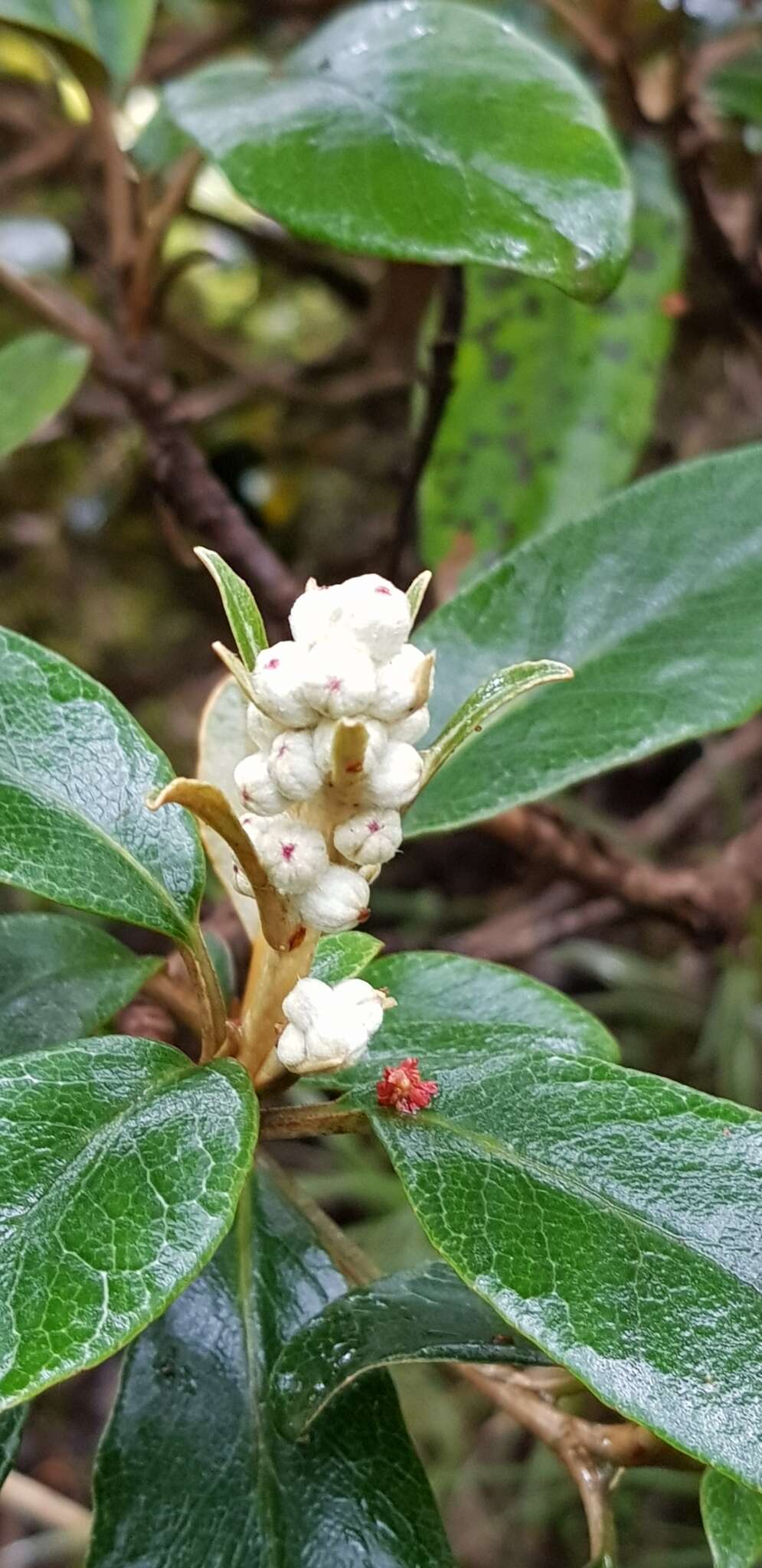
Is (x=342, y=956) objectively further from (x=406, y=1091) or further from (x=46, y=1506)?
(x=46, y=1506)

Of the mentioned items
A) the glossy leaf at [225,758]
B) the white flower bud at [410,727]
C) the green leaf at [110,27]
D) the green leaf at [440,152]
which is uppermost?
the green leaf at [110,27]

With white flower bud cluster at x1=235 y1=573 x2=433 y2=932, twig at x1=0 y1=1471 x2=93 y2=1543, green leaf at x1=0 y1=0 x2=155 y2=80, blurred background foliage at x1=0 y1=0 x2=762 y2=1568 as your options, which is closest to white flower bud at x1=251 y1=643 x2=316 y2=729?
white flower bud cluster at x1=235 y1=573 x2=433 y2=932

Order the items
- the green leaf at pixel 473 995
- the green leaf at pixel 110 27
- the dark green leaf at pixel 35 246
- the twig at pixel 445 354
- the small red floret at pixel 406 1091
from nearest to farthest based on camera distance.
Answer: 1. the small red floret at pixel 406 1091
2. the green leaf at pixel 473 995
3. the twig at pixel 445 354
4. the green leaf at pixel 110 27
5. the dark green leaf at pixel 35 246

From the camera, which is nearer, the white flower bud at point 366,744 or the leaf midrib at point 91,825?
the white flower bud at point 366,744

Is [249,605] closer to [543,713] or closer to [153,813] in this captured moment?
[153,813]

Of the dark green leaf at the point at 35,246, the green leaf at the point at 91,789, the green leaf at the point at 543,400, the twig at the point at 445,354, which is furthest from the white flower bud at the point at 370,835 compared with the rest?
the dark green leaf at the point at 35,246

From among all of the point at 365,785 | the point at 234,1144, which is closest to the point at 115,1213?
the point at 234,1144

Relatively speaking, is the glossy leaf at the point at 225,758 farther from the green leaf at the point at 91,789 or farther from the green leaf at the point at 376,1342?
the green leaf at the point at 376,1342

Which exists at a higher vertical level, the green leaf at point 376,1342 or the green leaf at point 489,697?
the green leaf at point 489,697

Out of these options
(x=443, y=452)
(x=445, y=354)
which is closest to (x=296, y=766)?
(x=445, y=354)
